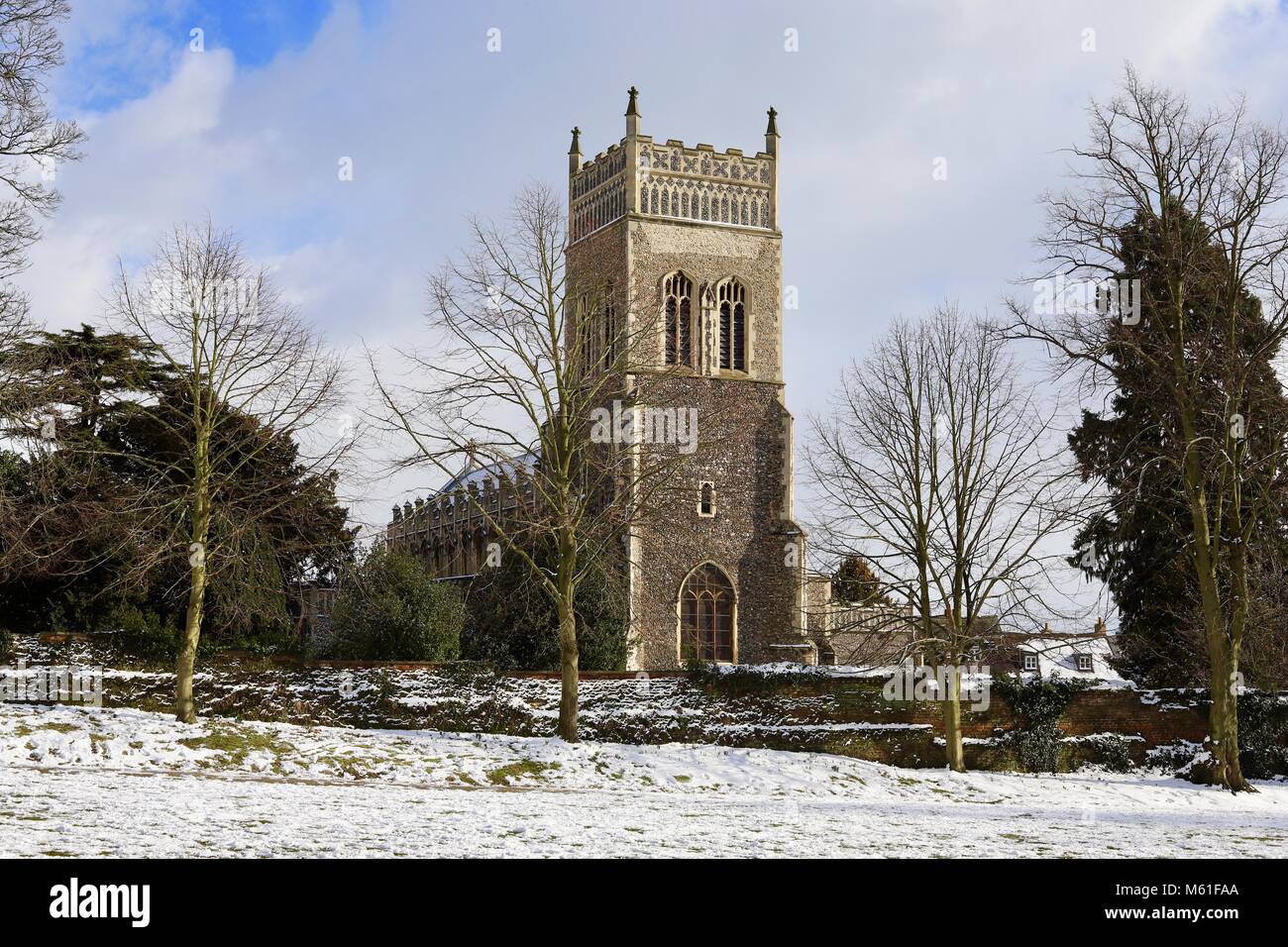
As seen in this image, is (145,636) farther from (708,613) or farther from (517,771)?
(708,613)

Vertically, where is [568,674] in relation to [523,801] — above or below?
above

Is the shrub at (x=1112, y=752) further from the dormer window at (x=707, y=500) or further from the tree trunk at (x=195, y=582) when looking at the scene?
the dormer window at (x=707, y=500)

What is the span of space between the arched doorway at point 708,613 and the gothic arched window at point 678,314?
688cm

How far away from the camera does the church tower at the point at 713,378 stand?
39.5m

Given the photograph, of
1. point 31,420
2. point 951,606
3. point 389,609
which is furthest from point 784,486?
point 31,420

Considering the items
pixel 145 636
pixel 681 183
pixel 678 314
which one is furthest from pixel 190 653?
pixel 681 183

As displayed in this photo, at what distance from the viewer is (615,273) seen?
41562 millimetres

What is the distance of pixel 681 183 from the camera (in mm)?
42094

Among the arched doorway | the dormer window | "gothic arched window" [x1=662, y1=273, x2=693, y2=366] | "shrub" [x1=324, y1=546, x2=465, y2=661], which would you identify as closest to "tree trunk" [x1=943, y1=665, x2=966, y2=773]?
"shrub" [x1=324, y1=546, x2=465, y2=661]

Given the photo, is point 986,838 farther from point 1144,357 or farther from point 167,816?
point 1144,357

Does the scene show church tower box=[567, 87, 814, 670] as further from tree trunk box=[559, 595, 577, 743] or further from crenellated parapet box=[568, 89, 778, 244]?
tree trunk box=[559, 595, 577, 743]

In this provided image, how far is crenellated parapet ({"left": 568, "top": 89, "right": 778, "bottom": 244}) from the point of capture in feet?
136

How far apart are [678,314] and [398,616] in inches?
619
